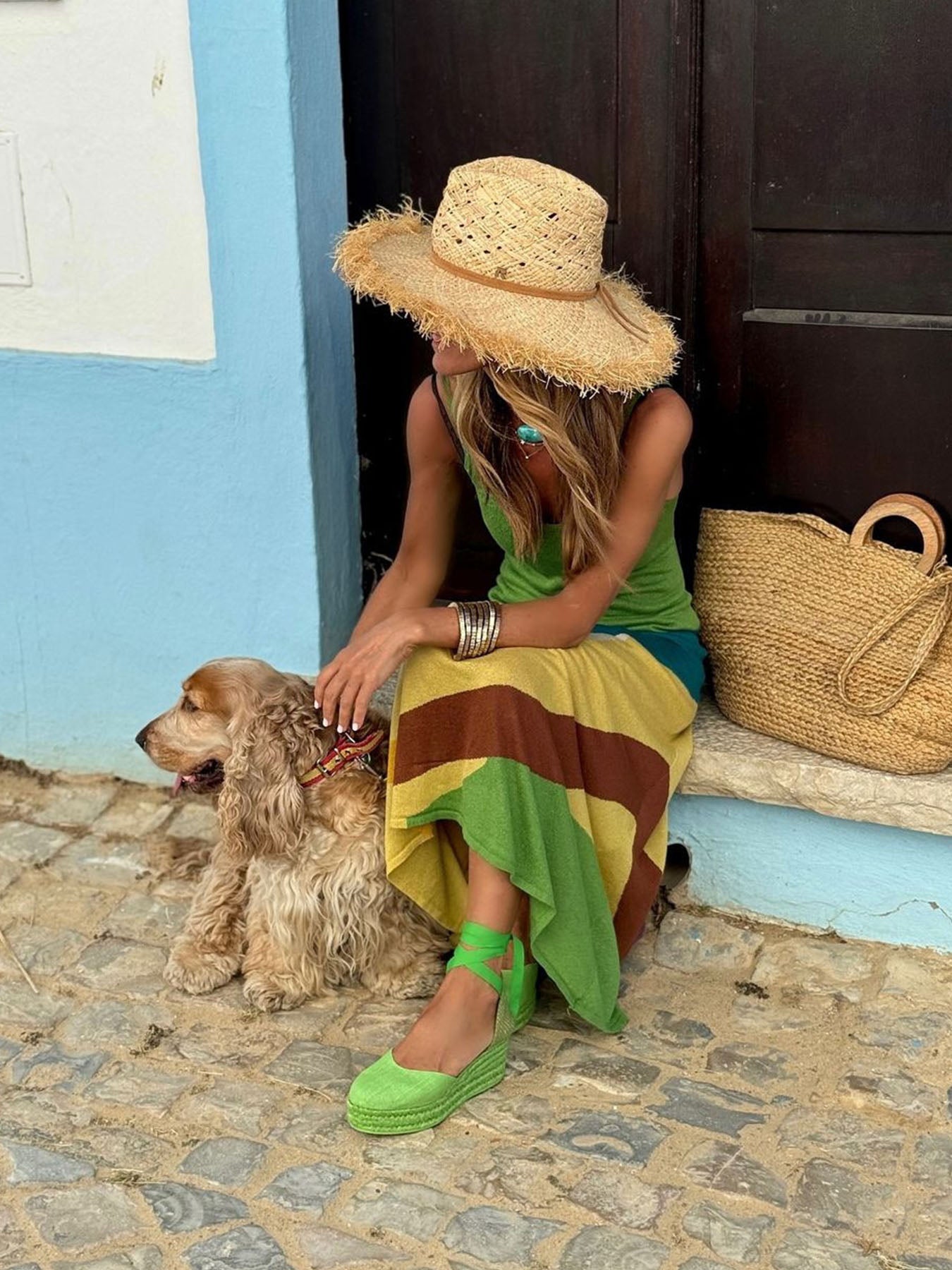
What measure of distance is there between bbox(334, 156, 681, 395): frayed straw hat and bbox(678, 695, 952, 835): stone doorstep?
915 millimetres

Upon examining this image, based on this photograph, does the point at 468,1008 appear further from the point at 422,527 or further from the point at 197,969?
the point at 422,527

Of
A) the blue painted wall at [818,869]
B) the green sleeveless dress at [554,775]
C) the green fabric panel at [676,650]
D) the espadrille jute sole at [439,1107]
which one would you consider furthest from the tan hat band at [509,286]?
the espadrille jute sole at [439,1107]

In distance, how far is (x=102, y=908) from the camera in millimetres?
3703

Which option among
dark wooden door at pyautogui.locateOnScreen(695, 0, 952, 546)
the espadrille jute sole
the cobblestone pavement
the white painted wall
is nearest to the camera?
the cobblestone pavement

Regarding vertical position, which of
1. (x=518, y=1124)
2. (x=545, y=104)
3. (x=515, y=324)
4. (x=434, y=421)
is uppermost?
(x=545, y=104)

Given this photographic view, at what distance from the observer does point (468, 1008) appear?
301 cm

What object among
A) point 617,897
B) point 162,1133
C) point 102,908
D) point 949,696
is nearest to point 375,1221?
point 162,1133

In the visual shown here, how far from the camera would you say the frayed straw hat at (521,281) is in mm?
2891

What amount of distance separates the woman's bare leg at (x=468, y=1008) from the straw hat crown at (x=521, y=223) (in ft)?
3.73

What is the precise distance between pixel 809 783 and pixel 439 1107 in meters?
1.10

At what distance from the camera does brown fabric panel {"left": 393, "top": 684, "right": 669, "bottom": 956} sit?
117 inches

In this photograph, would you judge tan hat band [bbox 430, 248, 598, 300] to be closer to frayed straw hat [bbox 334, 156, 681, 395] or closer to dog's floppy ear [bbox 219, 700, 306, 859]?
frayed straw hat [bbox 334, 156, 681, 395]

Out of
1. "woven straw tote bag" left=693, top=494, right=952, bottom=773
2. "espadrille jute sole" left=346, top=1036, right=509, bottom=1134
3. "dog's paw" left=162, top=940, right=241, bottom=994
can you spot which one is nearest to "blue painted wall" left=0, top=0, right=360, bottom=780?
"dog's paw" left=162, top=940, right=241, bottom=994

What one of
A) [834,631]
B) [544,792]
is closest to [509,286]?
[544,792]
